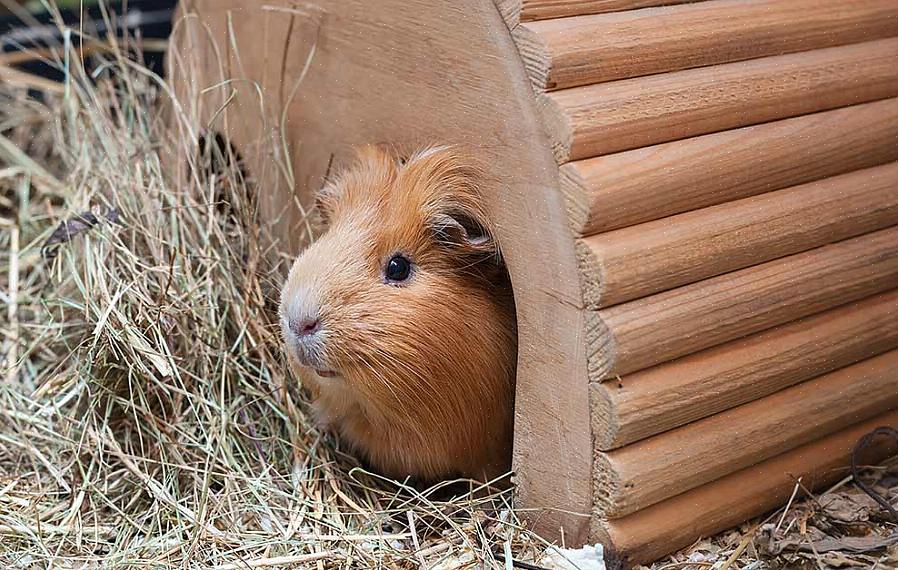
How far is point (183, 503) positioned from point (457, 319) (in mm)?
785

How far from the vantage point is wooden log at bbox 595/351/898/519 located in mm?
2031

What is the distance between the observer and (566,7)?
1937 mm

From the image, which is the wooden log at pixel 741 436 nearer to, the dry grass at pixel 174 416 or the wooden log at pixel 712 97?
the dry grass at pixel 174 416

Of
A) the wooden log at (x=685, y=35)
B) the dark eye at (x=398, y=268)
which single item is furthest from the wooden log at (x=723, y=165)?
the dark eye at (x=398, y=268)

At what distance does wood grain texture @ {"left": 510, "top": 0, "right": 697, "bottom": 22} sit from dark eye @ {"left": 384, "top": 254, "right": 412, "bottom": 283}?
0.61 m

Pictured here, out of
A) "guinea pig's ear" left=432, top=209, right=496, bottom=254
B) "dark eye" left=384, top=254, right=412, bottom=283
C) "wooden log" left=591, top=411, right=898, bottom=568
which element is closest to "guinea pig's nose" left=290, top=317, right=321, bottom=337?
Result: "dark eye" left=384, top=254, right=412, bottom=283

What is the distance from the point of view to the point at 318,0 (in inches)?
98.0

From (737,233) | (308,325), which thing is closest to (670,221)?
(737,233)

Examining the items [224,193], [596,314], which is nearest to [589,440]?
[596,314]

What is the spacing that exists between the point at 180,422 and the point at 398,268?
0.73 meters

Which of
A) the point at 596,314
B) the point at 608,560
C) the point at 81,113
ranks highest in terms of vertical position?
the point at 596,314

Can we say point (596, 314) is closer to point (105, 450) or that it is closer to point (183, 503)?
point (183, 503)

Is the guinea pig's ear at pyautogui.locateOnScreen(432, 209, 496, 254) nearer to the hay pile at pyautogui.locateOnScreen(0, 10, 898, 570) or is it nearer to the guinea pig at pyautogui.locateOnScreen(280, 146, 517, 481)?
the guinea pig at pyautogui.locateOnScreen(280, 146, 517, 481)

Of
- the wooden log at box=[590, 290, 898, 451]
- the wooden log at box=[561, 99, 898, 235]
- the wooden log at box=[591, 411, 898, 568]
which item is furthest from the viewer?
the wooden log at box=[591, 411, 898, 568]
